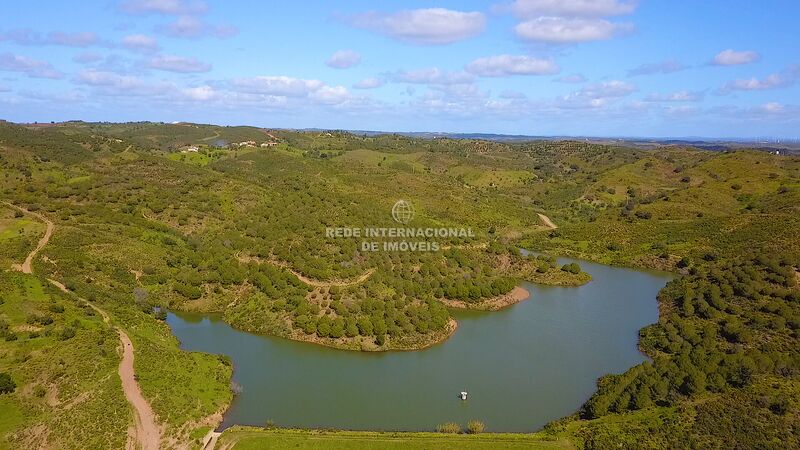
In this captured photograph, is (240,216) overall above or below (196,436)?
above

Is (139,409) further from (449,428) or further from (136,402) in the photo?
(449,428)

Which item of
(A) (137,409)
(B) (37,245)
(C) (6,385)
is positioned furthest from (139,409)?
(B) (37,245)

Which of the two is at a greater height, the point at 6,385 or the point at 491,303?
the point at 6,385

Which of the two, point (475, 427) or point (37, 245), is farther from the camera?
point (37, 245)

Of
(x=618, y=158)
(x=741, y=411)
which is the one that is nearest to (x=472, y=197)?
(x=741, y=411)

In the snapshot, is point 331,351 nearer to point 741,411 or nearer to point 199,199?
point 741,411

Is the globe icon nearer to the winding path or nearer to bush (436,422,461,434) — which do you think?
the winding path
